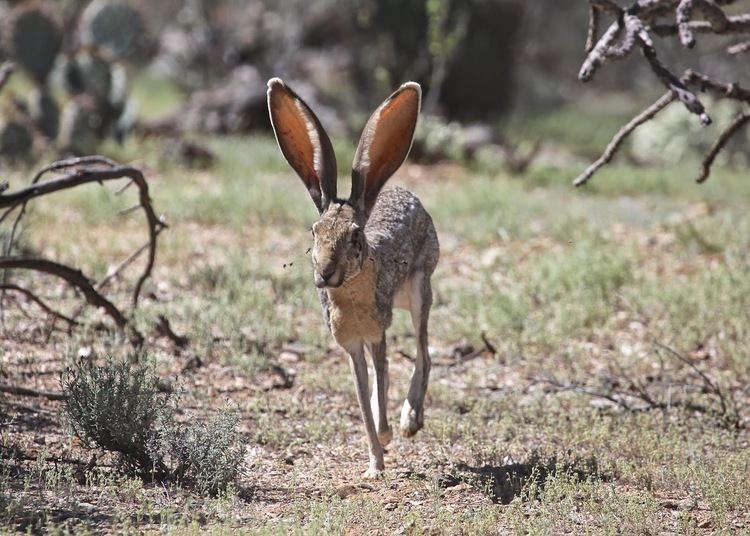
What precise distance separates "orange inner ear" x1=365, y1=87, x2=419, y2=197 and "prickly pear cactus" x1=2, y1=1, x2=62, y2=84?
9601 millimetres

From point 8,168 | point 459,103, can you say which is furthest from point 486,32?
point 8,168

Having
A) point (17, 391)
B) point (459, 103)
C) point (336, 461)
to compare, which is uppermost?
point (459, 103)

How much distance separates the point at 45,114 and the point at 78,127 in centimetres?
44

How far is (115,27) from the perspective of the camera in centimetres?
1502

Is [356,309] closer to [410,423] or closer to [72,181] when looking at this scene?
[410,423]

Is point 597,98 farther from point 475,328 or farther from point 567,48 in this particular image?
point 475,328

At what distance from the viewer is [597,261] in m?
9.43

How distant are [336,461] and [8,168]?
26.0 ft

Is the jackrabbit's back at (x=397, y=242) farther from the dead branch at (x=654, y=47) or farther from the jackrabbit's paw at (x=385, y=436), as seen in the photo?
the dead branch at (x=654, y=47)

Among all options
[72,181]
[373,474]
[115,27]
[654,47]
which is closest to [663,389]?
[373,474]

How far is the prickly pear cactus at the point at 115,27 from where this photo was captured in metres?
14.9

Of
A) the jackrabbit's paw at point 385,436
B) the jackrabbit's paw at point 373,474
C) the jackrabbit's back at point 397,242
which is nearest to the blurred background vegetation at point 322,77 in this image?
the jackrabbit's back at point 397,242

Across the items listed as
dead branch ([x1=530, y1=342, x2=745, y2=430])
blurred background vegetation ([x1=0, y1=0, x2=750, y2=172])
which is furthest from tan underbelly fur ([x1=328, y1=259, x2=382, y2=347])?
blurred background vegetation ([x1=0, y1=0, x2=750, y2=172])

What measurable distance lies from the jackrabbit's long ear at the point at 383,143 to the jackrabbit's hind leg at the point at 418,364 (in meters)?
0.99
